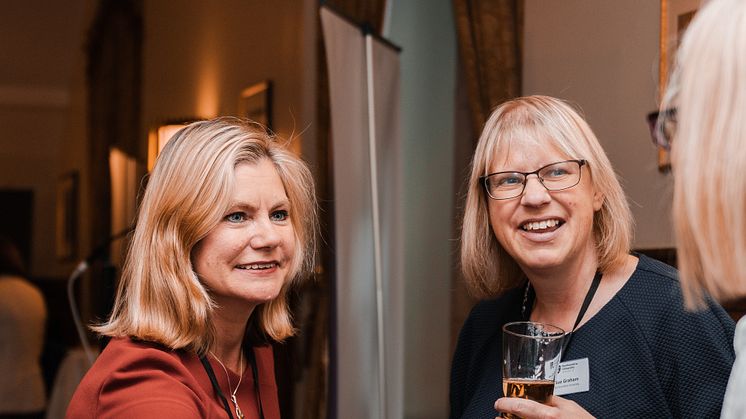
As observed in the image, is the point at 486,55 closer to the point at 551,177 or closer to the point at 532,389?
the point at 551,177

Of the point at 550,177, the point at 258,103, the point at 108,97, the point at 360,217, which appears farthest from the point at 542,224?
the point at 108,97

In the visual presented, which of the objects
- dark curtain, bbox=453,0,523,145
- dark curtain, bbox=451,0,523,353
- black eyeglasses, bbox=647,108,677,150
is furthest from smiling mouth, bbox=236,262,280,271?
dark curtain, bbox=453,0,523,145

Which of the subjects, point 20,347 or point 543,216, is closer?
point 543,216

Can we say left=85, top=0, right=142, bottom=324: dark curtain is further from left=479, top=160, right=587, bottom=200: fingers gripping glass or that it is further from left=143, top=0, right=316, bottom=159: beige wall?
left=479, top=160, right=587, bottom=200: fingers gripping glass

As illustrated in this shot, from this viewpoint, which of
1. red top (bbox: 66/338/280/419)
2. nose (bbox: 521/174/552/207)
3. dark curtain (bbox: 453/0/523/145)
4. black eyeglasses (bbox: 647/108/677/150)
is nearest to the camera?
black eyeglasses (bbox: 647/108/677/150)

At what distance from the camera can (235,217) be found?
199 cm

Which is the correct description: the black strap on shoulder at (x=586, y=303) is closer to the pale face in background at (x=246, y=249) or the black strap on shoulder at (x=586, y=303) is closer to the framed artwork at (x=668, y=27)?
the pale face in background at (x=246, y=249)

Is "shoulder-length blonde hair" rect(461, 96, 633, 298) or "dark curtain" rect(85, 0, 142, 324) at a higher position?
"dark curtain" rect(85, 0, 142, 324)

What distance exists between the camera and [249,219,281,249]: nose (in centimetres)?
197

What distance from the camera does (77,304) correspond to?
7.08m

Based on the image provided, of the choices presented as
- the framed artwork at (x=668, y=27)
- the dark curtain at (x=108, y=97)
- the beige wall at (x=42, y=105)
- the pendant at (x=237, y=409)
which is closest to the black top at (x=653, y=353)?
the pendant at (x=237, y=409)

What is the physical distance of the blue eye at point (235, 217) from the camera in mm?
1980

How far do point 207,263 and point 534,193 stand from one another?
768 millimetres

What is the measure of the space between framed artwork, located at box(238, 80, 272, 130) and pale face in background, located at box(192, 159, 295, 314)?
13.9 ft
